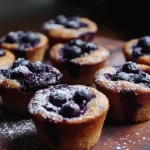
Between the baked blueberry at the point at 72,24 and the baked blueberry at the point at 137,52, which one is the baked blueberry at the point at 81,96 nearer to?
the baked blueberry at the point at 137,52

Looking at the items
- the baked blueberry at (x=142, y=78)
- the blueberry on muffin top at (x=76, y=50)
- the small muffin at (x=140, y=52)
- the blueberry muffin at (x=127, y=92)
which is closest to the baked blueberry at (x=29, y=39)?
the blueberry on muffin top at (x=76, y=50)

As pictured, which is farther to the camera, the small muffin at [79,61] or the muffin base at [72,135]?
the small muffin at [79,61]

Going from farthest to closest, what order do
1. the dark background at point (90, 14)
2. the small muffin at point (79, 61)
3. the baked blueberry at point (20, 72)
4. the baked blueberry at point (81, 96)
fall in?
the dark background at point (90, 14) < the small muffin at point (79, 61) < the baked blueberry at point (20, 72) < the baked blueberry at point (81, 96)

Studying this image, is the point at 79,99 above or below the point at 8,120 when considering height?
above

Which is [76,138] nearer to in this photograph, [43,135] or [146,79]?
[43,135]

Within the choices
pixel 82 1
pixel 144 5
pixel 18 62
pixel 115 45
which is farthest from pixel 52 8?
pixel 18 62

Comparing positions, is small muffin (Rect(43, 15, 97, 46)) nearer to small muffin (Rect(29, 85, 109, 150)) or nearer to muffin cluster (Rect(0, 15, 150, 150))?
muffin cluster (Rect(0, 15, 150, 150))

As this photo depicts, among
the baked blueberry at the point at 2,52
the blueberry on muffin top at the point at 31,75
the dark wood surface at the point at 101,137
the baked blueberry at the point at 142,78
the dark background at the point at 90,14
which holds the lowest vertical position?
the dark background at the point at 90,14
